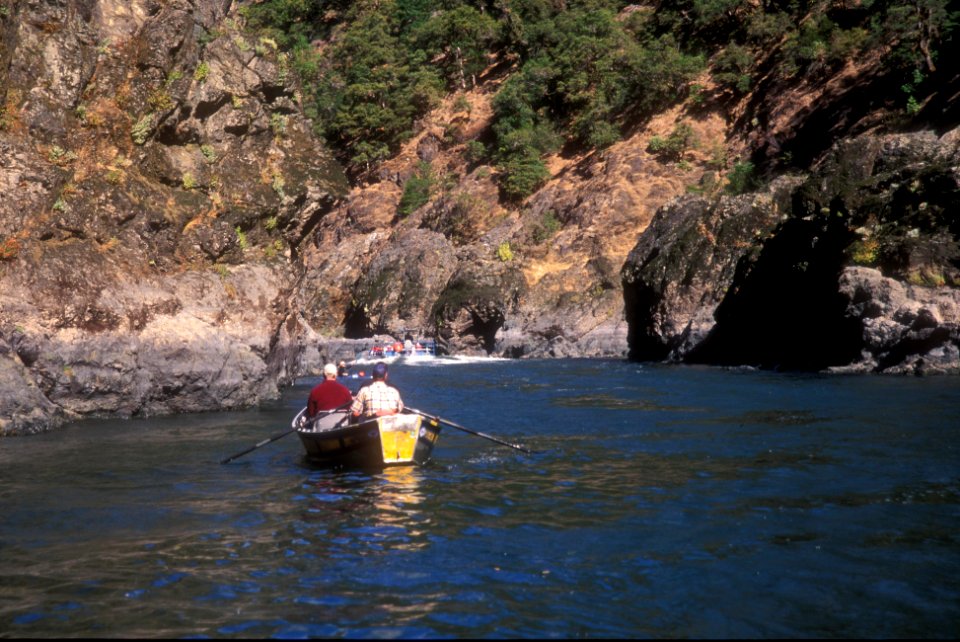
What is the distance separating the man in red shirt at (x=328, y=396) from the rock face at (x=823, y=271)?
617 inches

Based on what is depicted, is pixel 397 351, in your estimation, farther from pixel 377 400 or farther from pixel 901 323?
pixel 377 400

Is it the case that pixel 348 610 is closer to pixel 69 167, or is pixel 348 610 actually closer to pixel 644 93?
pixel 69 167

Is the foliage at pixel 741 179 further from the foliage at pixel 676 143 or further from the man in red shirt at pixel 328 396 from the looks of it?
the man in red shirt at pixel 328 396

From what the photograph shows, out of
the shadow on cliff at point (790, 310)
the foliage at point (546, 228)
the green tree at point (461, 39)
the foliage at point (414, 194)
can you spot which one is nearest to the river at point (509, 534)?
the shadow on cliff at point (790, 310)

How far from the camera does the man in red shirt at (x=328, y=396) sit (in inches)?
569

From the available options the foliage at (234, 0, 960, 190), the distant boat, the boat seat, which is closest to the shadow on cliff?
the foliage at (234, 0, 960, 190)

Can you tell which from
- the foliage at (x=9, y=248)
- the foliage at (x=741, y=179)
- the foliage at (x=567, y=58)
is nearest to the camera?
the foliage at (x=9, y=248)

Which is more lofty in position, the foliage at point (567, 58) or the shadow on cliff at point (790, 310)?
the foliage at point (567, 58)

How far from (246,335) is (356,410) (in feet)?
26.3

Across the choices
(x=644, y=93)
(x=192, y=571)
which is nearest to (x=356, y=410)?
(x=192, y=571)

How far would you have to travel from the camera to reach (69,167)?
19094mm

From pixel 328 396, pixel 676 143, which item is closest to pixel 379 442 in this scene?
pixel 328 396

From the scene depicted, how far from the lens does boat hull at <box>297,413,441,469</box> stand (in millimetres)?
12305

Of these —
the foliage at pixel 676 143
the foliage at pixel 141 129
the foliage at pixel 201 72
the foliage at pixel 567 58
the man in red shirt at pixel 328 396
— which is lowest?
the man in red shirt at pixel 328 396
